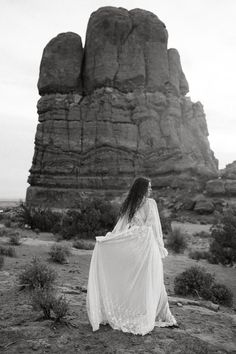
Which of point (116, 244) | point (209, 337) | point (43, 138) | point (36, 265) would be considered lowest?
point (209, 337)

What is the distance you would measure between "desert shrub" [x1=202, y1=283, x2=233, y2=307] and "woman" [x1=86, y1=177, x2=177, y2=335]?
118 inches

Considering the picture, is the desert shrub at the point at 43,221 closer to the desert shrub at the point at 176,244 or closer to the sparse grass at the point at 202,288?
the desert shrub at the point at 176,244

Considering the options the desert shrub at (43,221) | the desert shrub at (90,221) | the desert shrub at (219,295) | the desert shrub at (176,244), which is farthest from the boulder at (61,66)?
the desert shrub at (219,295)

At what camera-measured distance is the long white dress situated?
5500 millimetres

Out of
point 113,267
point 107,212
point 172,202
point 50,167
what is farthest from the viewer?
point 50,167

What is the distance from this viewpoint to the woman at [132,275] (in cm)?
551

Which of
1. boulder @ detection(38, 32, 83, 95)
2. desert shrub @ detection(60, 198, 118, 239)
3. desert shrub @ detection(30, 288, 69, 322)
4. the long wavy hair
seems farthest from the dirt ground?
boulder @ detection(38, 32, 83, 95)

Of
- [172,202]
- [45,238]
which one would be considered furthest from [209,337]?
[172,202]

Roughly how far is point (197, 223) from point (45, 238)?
1342 centimetres

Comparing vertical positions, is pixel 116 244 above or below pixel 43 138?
below

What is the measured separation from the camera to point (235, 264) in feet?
44.7

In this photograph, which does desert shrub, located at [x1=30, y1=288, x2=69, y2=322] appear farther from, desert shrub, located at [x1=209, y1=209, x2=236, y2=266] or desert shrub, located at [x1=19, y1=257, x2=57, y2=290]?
desert shrub, located at [x1=209, y1=209, x2=236, y2=266]

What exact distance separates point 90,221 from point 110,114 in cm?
2786

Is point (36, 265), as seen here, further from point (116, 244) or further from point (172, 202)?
point (172, 202)
